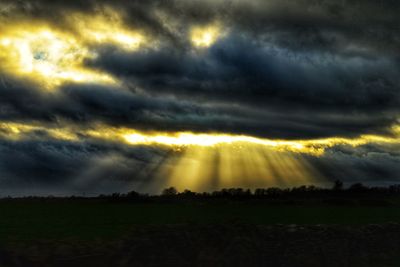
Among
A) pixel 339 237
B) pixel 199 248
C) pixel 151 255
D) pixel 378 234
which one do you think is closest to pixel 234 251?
pixel 199 248

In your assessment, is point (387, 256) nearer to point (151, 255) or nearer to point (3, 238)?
point (151, 255)

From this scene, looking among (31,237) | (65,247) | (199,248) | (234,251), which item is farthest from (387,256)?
(31,237)

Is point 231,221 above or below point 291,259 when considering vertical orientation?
above

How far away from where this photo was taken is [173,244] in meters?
31.5

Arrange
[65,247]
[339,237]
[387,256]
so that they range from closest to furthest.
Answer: [65,247], [387,256], [339,237]

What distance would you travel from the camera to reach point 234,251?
30.7 m

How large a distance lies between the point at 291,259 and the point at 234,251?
10.9 feet

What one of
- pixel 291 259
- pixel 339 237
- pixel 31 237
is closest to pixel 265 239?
pixel 291 259

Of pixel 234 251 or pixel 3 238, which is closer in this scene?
pixel 234 251

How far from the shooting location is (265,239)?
3328cm

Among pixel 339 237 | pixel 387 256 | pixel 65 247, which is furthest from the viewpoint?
pixel 339 237

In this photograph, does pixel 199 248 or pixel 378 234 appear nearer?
pixel 199 248

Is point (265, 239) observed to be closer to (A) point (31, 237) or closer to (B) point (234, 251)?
(B) point (234, 251)

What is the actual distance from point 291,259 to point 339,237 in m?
5.83
